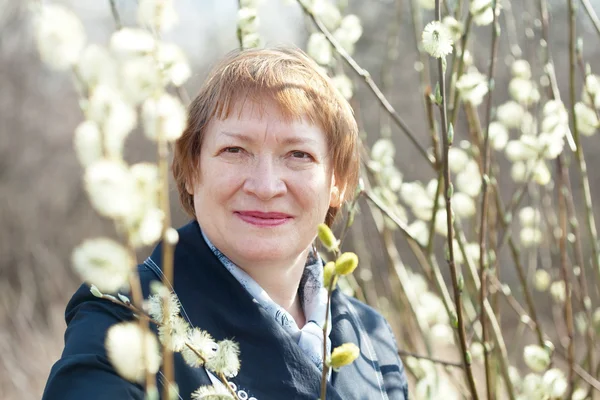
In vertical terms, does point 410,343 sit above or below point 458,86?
below

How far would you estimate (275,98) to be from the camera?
139 centimetres

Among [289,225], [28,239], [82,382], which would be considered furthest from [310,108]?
[28,239]

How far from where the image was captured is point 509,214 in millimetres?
1830

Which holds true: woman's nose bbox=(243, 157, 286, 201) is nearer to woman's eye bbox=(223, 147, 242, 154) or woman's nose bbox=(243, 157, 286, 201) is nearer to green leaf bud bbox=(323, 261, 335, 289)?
woman's eye bbox=(223, 147, 242, 154)

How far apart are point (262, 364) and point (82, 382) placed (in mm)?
343

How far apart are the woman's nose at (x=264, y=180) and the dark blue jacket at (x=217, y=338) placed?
0.15m

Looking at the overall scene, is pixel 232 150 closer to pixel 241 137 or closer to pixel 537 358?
pixel 241 137

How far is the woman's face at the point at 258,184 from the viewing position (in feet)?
4.44

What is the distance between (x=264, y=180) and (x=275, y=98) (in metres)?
0.16

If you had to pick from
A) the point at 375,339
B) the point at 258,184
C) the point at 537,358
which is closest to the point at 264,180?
the point at 258,184

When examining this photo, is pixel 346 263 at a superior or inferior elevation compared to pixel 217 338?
superior

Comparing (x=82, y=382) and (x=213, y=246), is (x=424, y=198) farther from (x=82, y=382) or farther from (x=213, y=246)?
(x=82, y=382)

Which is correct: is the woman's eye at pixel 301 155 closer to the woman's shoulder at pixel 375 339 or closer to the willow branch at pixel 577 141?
the woman's shoulder at pixel 375 339

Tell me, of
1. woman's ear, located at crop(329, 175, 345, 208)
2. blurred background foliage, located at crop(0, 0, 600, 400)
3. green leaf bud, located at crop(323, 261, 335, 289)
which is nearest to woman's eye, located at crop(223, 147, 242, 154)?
woman's ear, located at crop(329, 175, 345, 208)
